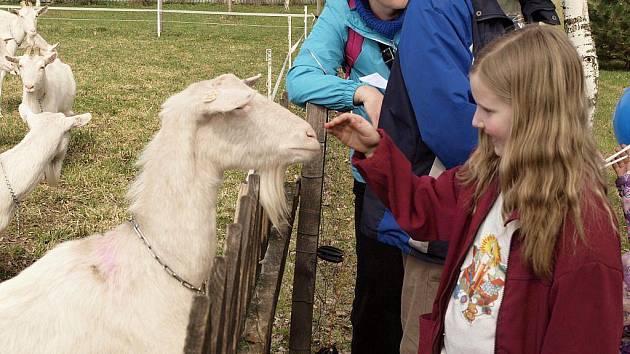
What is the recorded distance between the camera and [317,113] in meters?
3.28

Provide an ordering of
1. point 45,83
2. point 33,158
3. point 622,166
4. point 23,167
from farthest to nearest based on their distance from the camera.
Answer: point 45,83 → point 33,158 → point 23,167 → point 622,166

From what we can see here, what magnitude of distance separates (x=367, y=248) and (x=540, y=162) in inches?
60.4

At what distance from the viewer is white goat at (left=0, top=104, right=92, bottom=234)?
4730 mm

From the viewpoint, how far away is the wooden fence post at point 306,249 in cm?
356

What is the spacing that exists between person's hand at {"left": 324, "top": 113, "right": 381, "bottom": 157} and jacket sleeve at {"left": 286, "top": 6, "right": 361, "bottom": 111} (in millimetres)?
689

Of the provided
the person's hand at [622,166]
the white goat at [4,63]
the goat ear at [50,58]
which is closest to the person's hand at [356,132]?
the person's hand at [622,166]

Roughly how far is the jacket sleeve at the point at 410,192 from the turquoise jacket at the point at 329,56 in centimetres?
75

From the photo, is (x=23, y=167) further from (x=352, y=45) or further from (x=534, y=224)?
(x=534, y=224)

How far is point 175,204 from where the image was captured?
2.50 metres

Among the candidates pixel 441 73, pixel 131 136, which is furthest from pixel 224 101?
pixel 131 136

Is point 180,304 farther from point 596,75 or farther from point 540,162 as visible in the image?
point 596,75

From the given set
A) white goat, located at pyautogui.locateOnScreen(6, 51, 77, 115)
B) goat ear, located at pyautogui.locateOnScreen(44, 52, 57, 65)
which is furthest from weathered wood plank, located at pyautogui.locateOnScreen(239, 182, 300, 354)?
goat ear, located at pyautogui.locateOnScreen(44, 52, 57, 65)

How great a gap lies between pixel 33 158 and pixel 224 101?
299 centimetres

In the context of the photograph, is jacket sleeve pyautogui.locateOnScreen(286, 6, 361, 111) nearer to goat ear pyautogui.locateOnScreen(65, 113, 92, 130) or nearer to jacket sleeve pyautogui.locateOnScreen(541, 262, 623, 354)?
jacket sleeve pyautogui.locateOnScreen(541, 262, 623, 354)
